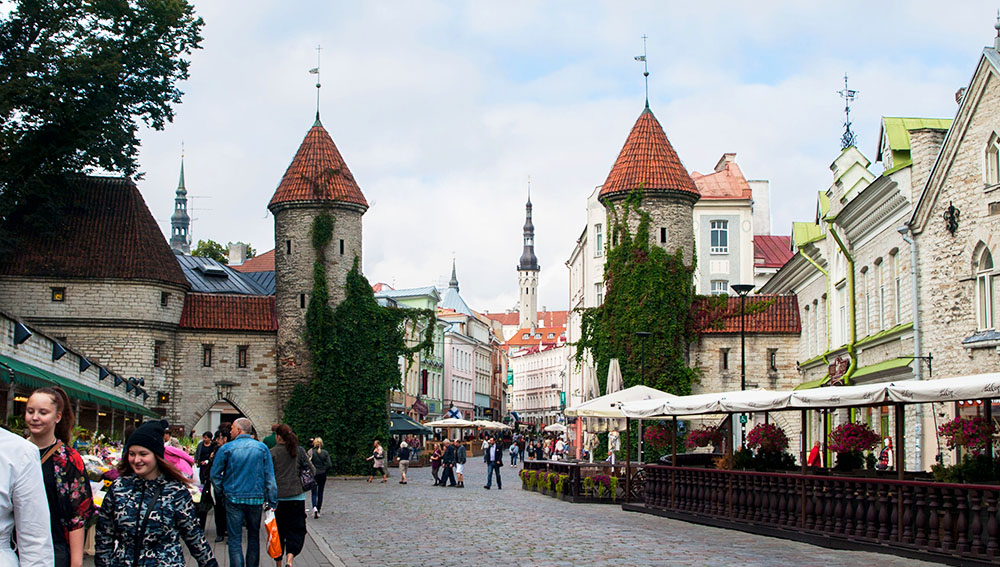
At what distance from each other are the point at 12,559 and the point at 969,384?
12131 mm

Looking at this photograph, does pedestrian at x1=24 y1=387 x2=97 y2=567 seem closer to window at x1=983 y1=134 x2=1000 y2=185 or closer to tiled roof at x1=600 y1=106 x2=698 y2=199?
window at x1=983 y1=134 x2=1000 y2=185

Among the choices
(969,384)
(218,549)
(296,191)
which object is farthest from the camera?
(296,191)

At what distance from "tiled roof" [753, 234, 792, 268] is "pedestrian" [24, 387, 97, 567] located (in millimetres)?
57749

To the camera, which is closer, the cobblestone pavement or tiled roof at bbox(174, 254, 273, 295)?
the cobblestone pavement

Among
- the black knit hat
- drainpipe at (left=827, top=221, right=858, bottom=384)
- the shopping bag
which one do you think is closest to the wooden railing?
the shopping bag

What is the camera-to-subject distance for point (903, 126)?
26328mm

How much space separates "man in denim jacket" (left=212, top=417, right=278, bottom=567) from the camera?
39.3 feet

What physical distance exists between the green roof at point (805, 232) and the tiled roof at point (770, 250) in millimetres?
25194

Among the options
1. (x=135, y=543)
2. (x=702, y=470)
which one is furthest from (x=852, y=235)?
(x=135, y=543)

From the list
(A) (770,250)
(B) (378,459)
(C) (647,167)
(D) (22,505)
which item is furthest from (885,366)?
(A) (770,250)

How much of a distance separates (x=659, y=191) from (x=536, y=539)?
2606 cm

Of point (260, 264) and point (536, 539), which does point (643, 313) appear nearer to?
point (536, 539)

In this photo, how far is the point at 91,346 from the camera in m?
43.1

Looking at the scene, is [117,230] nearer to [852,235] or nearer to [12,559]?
[852,235]
